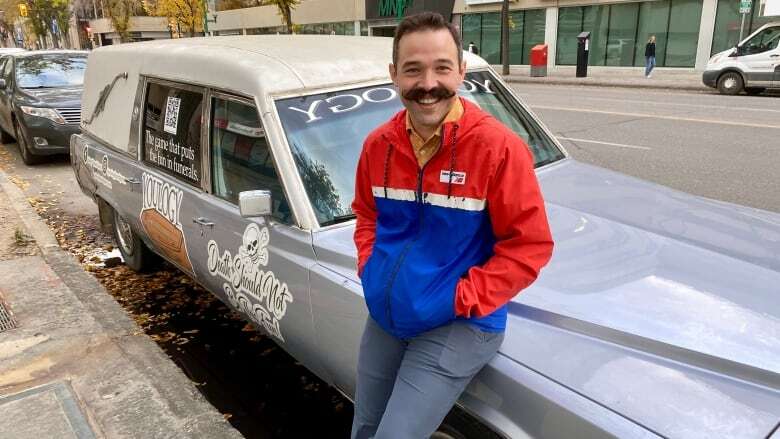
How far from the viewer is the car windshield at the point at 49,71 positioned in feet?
35.5

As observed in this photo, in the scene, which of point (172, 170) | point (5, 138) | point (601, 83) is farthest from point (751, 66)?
point (5, 138)

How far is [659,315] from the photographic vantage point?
188 centimetres

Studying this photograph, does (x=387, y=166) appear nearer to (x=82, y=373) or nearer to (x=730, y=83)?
(x=82, y=373)

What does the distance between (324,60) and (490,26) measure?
31395 mm

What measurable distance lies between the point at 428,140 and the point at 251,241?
1518 mm

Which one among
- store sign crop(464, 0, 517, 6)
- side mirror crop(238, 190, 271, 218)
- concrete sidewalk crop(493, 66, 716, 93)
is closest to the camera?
side mirror crop(238, 190, 271, 218)

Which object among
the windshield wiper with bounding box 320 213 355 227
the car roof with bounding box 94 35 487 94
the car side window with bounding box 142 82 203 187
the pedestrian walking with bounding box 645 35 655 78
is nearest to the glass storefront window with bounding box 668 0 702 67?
the pedestrian walking with bounding box 645 35 655 78

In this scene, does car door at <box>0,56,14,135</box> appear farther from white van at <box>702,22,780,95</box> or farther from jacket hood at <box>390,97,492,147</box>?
white van at <box>702,22,780,95</box>

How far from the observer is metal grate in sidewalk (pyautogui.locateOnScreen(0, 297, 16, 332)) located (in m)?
4.03

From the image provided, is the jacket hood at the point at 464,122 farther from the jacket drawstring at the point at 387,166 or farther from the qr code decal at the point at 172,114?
the qr code decal at the point at 172,114

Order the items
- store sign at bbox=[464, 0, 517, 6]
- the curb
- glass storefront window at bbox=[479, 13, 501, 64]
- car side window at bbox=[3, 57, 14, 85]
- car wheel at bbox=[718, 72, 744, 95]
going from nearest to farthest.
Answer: car side window at bbox=[3, 57, 14, 85], car wheel at bbox=[718, 72, 744, 95], the curb, store sign at bbox=[464, 0, 517, 6], glass storefront window at bbox=[479, 13, 501, 64]

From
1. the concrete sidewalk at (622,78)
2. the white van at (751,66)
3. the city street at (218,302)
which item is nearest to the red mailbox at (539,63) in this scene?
the concrete sidewalk at (622,78)

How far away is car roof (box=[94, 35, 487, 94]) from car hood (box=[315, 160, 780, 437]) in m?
0.89

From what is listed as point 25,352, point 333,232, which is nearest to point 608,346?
point 333,232
